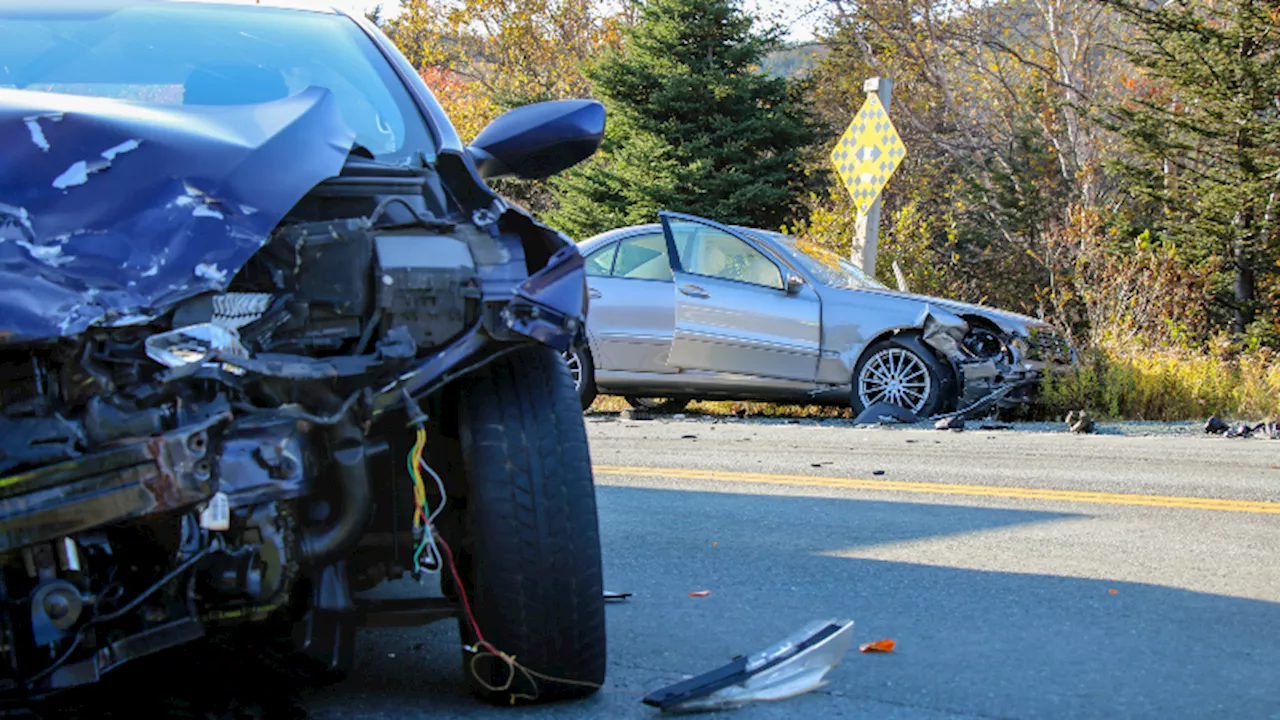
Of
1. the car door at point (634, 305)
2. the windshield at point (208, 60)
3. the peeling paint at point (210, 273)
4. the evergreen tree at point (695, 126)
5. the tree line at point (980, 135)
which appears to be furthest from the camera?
the evergreen tree at point (695, 126)

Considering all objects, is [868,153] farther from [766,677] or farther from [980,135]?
[980,135]

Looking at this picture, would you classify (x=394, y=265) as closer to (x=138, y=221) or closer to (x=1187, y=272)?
(x=138, y=221)

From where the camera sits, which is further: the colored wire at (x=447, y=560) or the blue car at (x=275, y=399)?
the colored wire at (x=447, y=560)

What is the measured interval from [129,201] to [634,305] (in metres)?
8.80

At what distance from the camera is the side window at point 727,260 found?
11266mm

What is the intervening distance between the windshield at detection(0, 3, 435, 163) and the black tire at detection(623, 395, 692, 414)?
8.88 m

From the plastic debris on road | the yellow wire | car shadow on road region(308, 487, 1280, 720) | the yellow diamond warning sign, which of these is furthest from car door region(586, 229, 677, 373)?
the yellow wire

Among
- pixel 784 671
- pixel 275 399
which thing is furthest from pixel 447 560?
pixel 784 671

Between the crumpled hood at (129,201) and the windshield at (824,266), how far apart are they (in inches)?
334

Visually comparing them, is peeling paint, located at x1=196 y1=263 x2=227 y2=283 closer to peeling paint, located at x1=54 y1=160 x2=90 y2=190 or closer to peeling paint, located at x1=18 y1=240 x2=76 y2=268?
peeling paint, located at x1=18 y1=240 x2=76 y2=268

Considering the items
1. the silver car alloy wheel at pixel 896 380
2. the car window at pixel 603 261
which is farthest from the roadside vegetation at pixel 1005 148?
the car window at pixel 603 261

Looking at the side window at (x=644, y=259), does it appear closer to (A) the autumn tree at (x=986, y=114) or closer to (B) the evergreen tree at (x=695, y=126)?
(A) the autumn tree at (x=986, y=114)

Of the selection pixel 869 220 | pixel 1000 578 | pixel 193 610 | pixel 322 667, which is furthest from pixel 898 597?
pixel 869 220

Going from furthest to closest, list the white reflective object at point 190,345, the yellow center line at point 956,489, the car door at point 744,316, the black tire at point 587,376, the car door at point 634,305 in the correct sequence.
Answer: the black tire at point 587,376
the car door at point 634,305
the car door at point 744,316
the yellow center line at point 956,489
the white reflective object at point 190,345
